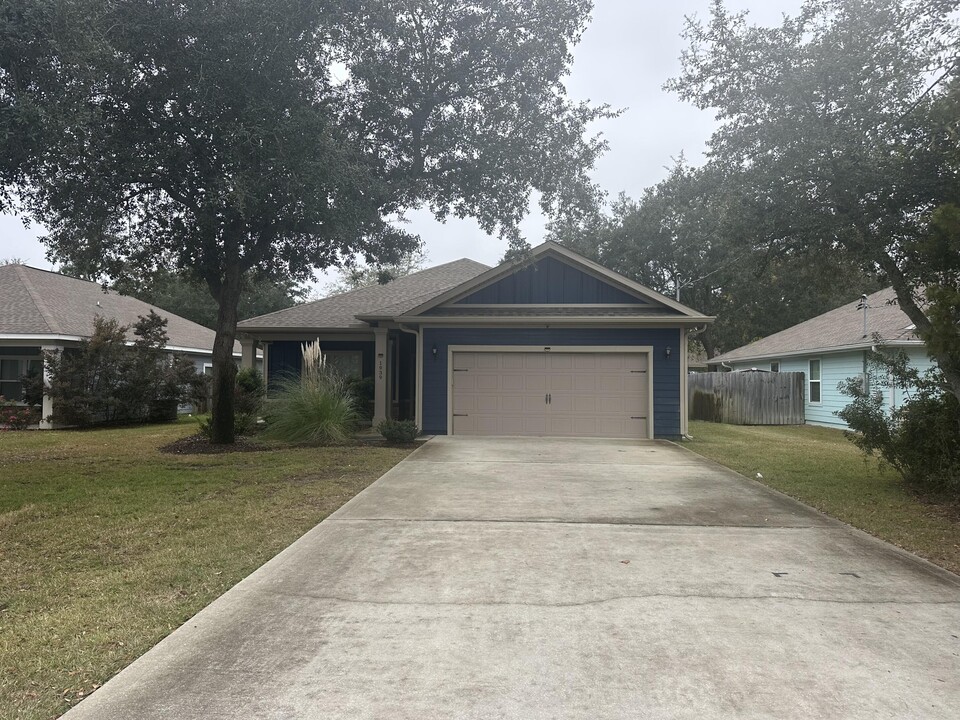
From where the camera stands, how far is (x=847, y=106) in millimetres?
8594

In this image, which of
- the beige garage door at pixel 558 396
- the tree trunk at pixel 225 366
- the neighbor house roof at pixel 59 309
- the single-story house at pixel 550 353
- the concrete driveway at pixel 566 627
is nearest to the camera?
the concrete driveway at pixel 566 627

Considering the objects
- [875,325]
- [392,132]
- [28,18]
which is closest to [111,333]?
[392,132]

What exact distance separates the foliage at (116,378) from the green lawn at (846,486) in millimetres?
14179

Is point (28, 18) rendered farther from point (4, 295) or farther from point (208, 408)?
point (208, 408)

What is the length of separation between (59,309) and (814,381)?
22745 millimetres

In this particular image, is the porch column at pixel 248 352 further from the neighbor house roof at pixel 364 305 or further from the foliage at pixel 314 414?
the foliage at pixel 314 414

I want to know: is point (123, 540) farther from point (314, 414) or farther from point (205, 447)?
point (314, 414)

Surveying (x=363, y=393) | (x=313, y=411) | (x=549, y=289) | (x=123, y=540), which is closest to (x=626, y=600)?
(x=123, y=540)

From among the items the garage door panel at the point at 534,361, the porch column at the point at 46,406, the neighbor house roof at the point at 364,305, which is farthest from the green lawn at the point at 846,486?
the porch column at the point at 46,406

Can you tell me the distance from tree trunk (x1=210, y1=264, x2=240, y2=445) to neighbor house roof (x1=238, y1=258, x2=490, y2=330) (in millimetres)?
2839

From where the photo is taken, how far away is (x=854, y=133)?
330 inches

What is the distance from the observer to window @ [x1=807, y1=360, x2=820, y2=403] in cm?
2012

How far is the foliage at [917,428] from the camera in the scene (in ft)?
24.8

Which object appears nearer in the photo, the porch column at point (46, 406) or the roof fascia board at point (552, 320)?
the roof fascia board at point (552, 320)
